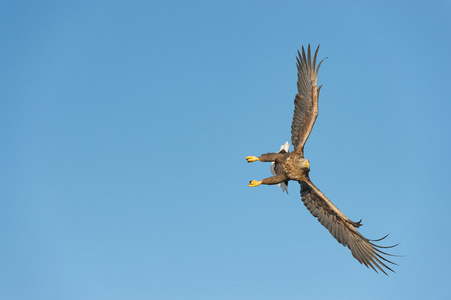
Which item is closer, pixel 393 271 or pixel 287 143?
pixel 393 271

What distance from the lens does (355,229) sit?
1526 cm

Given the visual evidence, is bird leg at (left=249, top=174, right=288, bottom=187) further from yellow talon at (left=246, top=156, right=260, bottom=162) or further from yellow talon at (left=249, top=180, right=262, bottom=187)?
yellow talon at (left=246, top=156, right=260, bottom=162)

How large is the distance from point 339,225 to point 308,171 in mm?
1726

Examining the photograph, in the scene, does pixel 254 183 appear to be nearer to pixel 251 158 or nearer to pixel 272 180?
pixel 272 180

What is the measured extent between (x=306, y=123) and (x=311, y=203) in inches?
86.3

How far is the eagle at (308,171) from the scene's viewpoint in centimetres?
1488

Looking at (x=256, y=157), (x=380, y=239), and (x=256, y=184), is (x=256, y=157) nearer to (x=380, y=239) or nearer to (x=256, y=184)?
(x=256, y=184)

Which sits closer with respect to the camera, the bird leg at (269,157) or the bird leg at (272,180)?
the bird leg at (272,180)

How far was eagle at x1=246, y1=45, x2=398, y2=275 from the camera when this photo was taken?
48.8 feet

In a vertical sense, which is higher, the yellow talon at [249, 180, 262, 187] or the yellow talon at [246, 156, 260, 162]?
the yellow talon at [246, 156, 260, 162]

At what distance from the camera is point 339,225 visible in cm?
1552

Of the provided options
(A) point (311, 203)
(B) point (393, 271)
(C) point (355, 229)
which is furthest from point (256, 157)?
(B) point (393, 271)

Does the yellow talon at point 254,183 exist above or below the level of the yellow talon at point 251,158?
below

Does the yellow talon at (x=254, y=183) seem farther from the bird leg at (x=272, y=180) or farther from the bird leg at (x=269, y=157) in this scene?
the bird leg at (x=269, y=157)
